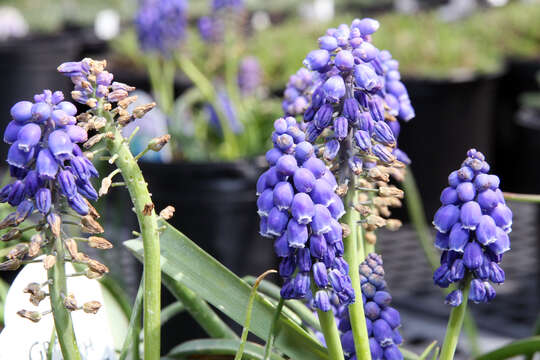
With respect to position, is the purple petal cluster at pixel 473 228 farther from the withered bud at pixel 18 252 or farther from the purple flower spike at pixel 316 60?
the withered bud at pixel 18 252

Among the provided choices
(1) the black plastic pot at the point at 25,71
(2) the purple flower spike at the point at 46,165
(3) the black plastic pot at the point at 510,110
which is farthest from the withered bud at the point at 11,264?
(1) the black plastic pot at the point at 25,71

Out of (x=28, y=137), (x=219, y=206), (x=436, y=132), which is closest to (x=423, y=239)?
(x=219, y=206)

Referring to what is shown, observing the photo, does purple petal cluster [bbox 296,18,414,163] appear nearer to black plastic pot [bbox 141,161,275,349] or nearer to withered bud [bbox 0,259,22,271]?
withered bud [bbox 0,259,22,271]

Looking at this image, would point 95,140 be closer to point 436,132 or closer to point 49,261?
point 49,261

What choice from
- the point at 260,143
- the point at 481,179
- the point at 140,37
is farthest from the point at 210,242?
the point at 481,179

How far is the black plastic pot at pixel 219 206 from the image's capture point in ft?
6.25

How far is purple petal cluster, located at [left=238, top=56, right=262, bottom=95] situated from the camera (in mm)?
2707

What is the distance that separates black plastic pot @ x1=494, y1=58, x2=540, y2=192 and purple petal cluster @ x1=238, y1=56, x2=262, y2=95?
133cm

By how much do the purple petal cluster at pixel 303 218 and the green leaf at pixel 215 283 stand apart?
0.14 m

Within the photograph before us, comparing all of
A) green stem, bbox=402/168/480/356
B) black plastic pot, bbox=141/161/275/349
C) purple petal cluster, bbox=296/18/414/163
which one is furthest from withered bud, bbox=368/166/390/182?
black plastic pot, bbox=141/161/275/349

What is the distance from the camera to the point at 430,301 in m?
2.20

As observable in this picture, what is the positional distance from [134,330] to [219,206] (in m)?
0.98

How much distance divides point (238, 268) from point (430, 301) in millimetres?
606

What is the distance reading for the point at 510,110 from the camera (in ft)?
12.4
